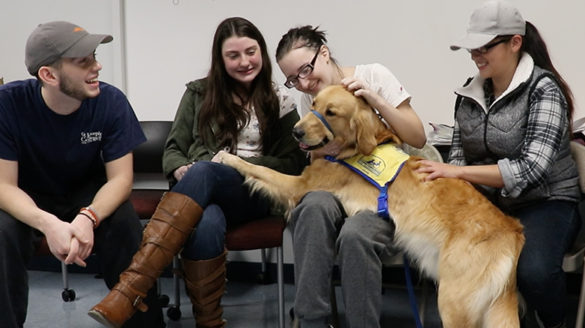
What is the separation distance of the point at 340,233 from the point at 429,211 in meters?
0.34

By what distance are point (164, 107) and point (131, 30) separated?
0.53m

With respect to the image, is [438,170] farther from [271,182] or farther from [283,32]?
[283,32]

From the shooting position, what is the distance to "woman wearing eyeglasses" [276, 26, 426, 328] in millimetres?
1773

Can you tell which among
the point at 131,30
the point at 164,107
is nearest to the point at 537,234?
the point at 164,107

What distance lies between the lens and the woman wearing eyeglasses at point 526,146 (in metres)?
1.74

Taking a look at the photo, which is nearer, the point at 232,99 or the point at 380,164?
the point at 380,164

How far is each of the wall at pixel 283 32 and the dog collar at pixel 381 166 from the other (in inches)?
37.6

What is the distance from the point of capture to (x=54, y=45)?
186 cm

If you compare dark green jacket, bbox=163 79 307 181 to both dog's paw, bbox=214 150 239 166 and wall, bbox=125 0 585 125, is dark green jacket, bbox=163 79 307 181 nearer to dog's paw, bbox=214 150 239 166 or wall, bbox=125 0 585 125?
→ dog's paw, bbox=214 150 239 166

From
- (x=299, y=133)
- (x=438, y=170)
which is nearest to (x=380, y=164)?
(x=438, y=170)

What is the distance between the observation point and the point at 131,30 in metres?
3.28

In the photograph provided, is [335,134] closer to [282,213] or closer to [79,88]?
[282,213]

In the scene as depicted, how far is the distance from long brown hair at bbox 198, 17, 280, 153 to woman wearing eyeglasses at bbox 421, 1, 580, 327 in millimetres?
774

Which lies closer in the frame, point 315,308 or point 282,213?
point 315,308
